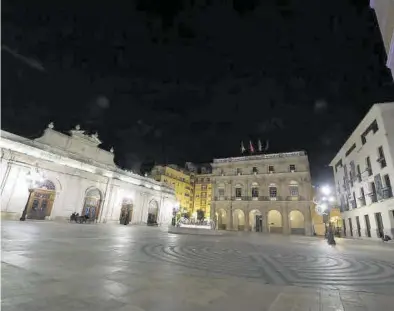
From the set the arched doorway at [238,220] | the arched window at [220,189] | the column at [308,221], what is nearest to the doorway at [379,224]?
the column at [308,221]

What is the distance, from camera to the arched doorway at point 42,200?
24.7 m

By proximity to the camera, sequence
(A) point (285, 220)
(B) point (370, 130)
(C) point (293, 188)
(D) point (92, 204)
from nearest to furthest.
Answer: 1. (B) point (370, 130)
2. (D) point (92, 204)
3. (A) point (285, 220)
4. (C) point (293, 188)

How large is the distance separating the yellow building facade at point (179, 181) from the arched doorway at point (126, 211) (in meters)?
28.6

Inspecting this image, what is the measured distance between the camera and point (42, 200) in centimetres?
2569

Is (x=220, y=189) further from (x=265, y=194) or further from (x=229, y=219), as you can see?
(x=265, y=194)

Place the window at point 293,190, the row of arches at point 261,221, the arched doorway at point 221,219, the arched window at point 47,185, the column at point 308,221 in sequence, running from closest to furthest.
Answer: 1. the arched window at point 47,185
2. the column at point 308,221
3. the row of arches at point 261,221
4. the window at point 293,190
5. the arched doorway at point 221,219

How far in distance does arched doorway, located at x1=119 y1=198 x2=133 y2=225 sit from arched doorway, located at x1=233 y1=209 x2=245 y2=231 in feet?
67.8

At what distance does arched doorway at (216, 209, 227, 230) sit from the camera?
4531cm

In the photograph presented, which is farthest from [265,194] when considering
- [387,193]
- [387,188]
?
[387,188]

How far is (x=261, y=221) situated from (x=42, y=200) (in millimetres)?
35664

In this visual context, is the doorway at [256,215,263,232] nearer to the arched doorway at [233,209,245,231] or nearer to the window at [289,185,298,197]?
the arched doorway at [233,209,245,231]

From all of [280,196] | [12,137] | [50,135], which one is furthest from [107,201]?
[280,196]

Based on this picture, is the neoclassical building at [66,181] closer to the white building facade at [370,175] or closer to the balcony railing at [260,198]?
the balcony railing at [260,198]

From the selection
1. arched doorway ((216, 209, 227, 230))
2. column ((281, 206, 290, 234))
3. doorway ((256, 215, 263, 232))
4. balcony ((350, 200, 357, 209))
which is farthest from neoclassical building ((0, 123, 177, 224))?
balcony ((350, 200, 357, 209))
